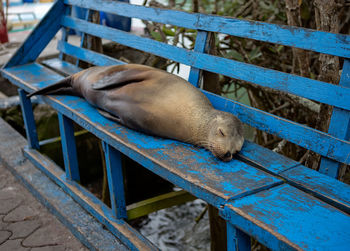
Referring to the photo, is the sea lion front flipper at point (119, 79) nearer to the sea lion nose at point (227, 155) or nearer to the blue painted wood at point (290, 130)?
the blue painted wood at point (290, 130)

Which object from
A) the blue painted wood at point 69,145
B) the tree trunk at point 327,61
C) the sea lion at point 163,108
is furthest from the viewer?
the blue painted wood at point 69,145

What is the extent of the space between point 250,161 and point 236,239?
42 centimetres

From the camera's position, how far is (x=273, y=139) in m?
3.14

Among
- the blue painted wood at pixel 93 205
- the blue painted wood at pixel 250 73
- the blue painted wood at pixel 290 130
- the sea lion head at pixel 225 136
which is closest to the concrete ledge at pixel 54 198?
the blue painted wood at pixel 93 205

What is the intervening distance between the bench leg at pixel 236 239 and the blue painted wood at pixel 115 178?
0.89 meters

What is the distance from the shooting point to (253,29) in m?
2.00

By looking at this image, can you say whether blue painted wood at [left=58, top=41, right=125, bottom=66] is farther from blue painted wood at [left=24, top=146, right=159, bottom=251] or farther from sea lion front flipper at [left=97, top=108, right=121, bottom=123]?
blue painted wood at [left=24, top=146, right=159, bottom=251]

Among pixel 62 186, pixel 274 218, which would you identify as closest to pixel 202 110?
pixel 274 218

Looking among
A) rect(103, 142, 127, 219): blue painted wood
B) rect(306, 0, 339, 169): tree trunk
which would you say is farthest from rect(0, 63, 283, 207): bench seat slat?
rect(306, 0, 339, 169): tree trunk

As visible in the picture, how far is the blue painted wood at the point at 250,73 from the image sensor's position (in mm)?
1718

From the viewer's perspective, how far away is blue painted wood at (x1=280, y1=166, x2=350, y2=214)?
4.81ft

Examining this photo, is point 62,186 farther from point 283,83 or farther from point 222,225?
point 283,83

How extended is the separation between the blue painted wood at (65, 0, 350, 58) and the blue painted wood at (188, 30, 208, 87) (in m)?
0.04

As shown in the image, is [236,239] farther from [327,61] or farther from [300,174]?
[327,61]
